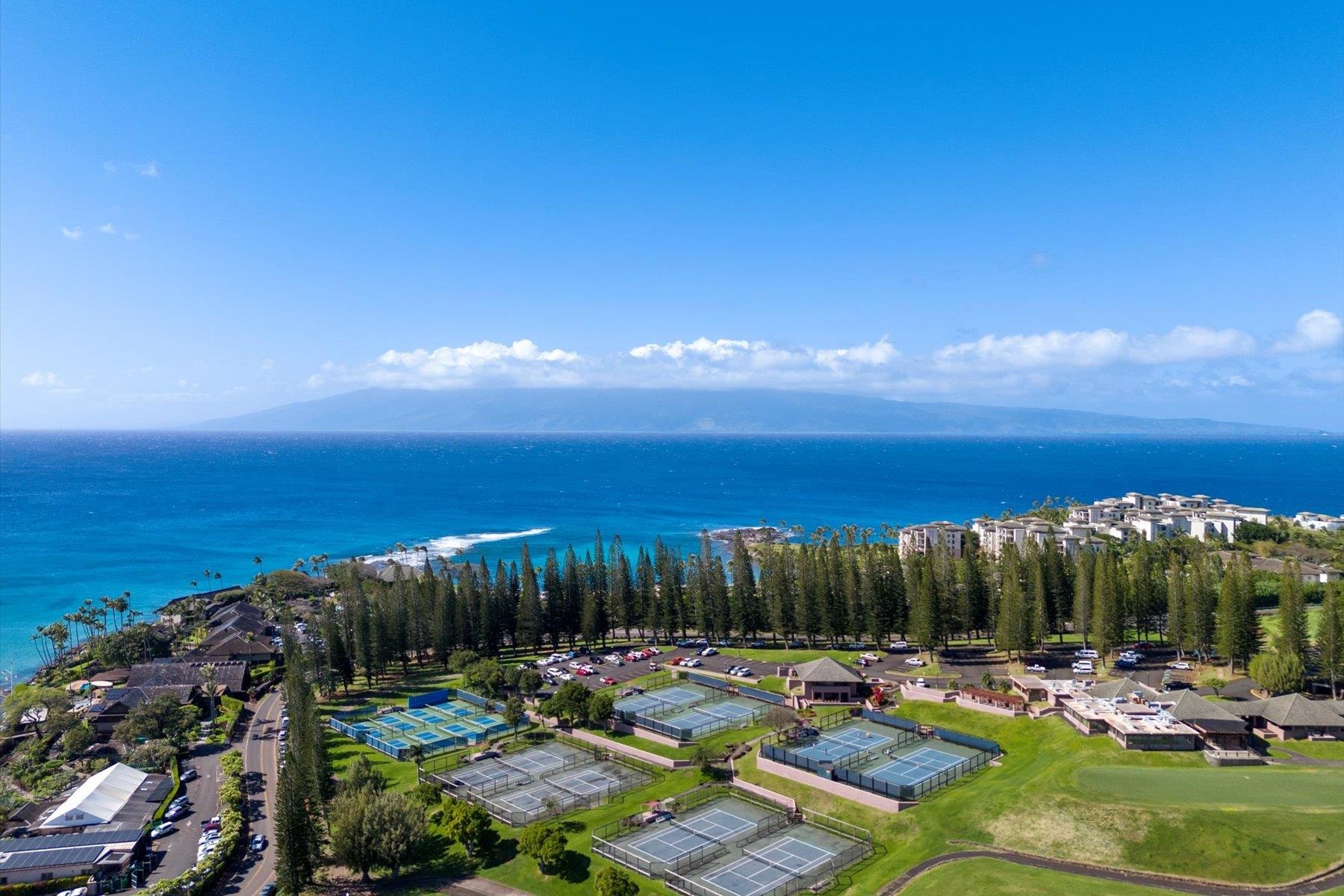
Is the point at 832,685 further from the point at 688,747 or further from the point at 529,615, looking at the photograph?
the point at 529,615

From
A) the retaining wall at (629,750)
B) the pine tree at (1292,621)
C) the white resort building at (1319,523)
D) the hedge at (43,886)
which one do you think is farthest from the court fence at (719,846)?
the white resort building at (1319,523)

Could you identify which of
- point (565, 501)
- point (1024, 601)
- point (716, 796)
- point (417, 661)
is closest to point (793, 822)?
point (716, 796)

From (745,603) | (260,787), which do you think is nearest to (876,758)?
(745,603)

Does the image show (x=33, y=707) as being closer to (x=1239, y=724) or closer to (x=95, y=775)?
(x=95, y=775)

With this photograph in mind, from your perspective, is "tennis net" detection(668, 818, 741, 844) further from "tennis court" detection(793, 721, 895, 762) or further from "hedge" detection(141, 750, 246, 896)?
"hedge" detection(141, 750, 246, 896)

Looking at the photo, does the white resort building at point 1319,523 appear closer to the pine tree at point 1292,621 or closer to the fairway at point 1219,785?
the pine tree at point 1292,621

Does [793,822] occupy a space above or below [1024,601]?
below

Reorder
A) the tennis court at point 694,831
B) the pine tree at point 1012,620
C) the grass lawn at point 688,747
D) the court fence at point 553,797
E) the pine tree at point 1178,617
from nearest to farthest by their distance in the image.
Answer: the tennis court at point 694,831 → the court fence at point 553,797 → the grass lawn at point 688,747 → the pine tree at point 1178,617 → the pine tree at point 1012,620
